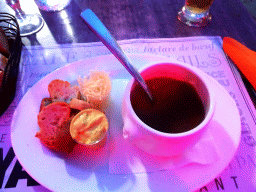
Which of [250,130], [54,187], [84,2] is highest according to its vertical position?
[84,2]

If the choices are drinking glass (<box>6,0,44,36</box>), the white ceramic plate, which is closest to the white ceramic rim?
the white ceramic plate

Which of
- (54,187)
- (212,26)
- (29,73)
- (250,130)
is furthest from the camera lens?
(212,26)

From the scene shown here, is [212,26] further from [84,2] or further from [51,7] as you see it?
[51,7]

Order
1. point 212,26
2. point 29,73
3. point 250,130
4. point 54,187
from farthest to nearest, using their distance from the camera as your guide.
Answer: point 212,26 → point 29,73 → point 250,130 → point 54,187

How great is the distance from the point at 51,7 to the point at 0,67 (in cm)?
42

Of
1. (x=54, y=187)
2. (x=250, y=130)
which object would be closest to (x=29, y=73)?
(x=54, y=187)

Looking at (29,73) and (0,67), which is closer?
(0,67)

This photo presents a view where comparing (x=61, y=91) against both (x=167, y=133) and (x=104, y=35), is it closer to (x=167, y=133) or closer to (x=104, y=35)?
(x=104, y=35)

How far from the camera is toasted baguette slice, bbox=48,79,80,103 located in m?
0.48

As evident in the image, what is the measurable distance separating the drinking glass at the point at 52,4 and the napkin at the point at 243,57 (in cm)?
64

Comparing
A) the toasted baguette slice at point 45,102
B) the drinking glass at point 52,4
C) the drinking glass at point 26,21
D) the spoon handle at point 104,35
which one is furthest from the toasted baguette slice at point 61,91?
the drinking glass at point 52,4

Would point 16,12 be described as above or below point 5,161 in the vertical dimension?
above

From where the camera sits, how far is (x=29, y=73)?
0.63 m

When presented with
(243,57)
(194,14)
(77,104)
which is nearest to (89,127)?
(77,104)
